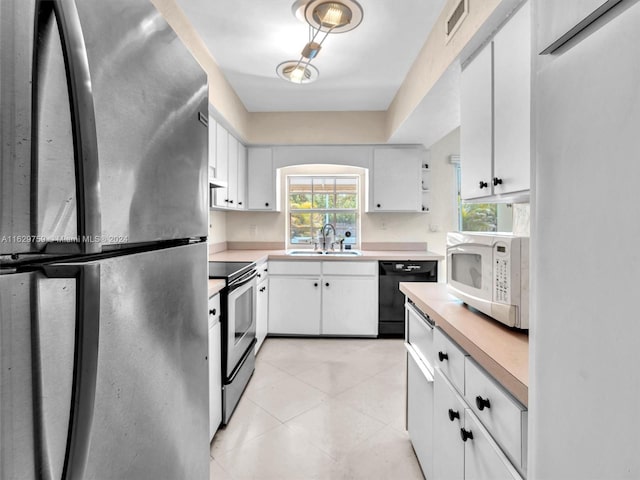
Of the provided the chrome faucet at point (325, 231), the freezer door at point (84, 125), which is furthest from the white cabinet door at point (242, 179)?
the freezer door at point (84, 125)

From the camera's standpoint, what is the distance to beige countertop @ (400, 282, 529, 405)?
2.56 feet

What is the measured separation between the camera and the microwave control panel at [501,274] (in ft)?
3.59

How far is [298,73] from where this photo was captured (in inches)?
97.9

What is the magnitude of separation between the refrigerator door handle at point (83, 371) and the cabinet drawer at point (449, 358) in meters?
1.02

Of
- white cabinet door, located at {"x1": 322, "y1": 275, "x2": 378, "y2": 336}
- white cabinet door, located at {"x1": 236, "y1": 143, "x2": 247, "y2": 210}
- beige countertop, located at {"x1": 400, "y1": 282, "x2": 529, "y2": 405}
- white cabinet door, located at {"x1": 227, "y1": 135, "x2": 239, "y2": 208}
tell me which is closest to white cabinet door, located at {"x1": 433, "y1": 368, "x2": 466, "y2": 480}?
beige countertop, located at {"x1": 400, "y1": 282, "x2": 529, "y2": 405}

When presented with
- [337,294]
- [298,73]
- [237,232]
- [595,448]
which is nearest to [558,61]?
[595,448]

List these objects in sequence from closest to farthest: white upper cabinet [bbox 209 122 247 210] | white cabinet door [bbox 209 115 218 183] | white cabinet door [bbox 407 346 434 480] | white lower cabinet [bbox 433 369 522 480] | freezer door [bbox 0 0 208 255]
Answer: freezer door [bbox 0 0 208 255], white lower cabinet [bbox 433 369 522 480], white cabinet door [bbox 407 346 434 480], white cabinet door [bbox 209 115 218 183], white upper cabinet [bbox 209 122 247 210]

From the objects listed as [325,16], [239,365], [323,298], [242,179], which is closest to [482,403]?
[239,365]

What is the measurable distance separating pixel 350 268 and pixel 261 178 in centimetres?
151

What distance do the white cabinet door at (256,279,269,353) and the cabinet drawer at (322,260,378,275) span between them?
70 centimetres

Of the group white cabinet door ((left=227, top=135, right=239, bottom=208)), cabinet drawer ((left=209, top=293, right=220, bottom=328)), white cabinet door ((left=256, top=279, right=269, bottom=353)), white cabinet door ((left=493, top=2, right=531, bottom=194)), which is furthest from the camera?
white cabinet door ((left=227, top=135, right=239, bottom=208))

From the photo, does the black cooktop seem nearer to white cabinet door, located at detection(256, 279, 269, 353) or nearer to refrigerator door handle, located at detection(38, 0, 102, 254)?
white cabinet door, located at detection(256, 279, 269, 353)

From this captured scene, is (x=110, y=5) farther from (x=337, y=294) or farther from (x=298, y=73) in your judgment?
(x=337, y=294)

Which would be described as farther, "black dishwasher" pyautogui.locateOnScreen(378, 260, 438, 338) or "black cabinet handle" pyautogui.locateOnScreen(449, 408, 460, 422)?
"black dishwasher" pyautogui.locateOnScreen(378, 260, 438, 338)
